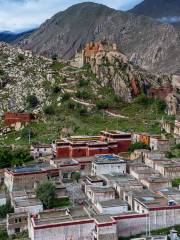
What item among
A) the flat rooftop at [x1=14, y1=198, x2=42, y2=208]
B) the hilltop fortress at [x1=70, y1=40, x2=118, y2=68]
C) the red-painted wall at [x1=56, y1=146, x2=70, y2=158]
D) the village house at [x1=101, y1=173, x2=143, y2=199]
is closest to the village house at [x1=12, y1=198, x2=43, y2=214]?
the flat rooftop at [x1=14, y1=198, x2=42, y2=208]

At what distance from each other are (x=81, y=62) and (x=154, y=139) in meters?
38.6

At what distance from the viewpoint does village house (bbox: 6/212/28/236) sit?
30.1 m

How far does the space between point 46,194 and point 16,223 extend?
3974mm

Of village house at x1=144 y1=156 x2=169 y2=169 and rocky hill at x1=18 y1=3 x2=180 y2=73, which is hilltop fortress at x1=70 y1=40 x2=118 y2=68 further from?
rocky hill at x1=18 y1=3 x2=180 y2=73

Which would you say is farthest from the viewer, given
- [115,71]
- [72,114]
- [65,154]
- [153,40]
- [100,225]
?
[153,40]

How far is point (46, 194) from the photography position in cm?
3366

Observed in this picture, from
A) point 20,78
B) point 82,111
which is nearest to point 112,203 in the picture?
point 82,111

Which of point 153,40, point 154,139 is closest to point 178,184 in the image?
point 154,139

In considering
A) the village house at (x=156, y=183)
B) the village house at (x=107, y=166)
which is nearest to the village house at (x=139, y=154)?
the village house at (x=107, y=166)

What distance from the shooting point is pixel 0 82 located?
7500cm

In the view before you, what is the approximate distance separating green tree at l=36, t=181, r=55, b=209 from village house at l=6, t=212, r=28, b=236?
2.99m

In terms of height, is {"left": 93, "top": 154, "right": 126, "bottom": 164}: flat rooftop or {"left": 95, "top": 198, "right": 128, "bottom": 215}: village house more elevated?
{"left": 93, "top": 154, "right": 126, "bottom": 164}: flat rooftop

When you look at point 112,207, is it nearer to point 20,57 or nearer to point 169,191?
point 169,191

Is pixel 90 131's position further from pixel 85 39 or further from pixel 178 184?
pixel 85 39
